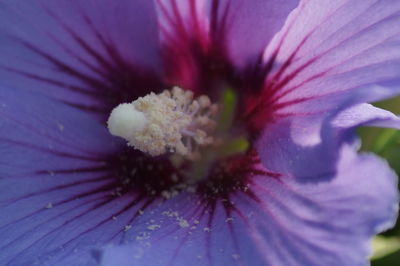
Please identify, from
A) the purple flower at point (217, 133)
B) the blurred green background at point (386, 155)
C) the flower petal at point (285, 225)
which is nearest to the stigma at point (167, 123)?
the purple flower at point (217, 133)

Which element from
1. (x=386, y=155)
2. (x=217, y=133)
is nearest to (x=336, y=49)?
(x=386, y=155)

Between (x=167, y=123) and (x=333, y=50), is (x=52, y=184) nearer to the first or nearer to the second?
(x=167, y=123)

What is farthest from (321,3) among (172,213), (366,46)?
(172,213)

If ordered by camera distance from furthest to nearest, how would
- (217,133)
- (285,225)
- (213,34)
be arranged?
(217,133) → (213,34) → (285,225)

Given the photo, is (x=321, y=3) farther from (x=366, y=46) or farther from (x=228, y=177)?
(x=228, y=177)

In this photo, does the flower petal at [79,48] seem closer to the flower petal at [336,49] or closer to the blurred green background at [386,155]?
the flower petal at [336,49]

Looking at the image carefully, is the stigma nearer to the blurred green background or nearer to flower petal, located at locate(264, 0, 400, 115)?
flower petal, located at locate(264, 0, 400, 115)
